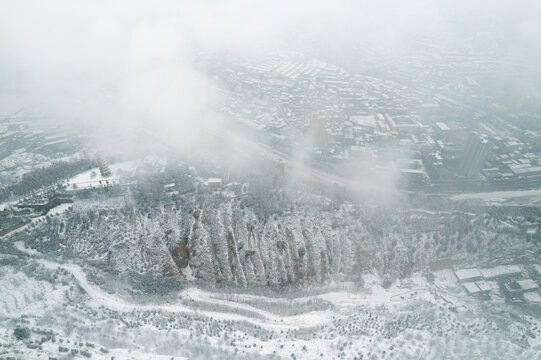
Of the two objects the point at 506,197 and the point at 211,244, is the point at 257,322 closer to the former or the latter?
the point at 211,244

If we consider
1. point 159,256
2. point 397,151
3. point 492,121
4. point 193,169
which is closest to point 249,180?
point 193,169

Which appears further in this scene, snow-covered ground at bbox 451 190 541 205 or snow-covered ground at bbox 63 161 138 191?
snow-covered ground at bbox 451 190 541 205

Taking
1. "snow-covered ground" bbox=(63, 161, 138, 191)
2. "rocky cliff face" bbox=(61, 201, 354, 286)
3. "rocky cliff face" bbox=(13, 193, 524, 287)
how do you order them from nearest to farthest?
"rocky cliff face" bbox=(61, 201, 354, 286) < "rocky cliff face" bbox=(13, 193, 524, 287) < "snow-covered ground" bbox=(63, 161, 138, 191)

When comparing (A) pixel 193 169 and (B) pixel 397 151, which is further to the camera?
(B) pixel 397 151

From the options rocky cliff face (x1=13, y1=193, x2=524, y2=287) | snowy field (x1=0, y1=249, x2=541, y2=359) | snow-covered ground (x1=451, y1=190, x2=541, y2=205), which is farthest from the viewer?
snow-covered ground (x1=451, y1=190, x2=541, y2=205)

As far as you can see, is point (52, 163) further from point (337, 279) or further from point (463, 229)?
point (463, 229)

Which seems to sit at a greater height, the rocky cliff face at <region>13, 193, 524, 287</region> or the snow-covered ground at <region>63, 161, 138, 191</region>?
the snow-covered ground at <region>63, 161, 138, 191</region>

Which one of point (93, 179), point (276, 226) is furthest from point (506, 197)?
point (93, 179)

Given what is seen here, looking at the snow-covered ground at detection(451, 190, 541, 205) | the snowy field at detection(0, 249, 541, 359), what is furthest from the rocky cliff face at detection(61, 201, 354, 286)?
the snow-covered ground at detection(451, 190, 541, 205)

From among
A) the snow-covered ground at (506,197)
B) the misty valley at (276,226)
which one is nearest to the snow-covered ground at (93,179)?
the misty valley at (276,226)

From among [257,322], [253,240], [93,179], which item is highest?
[93,179]

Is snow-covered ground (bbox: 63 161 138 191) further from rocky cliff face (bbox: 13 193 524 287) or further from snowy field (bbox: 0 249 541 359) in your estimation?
snowy field (bbox: 0 249 541 359)
